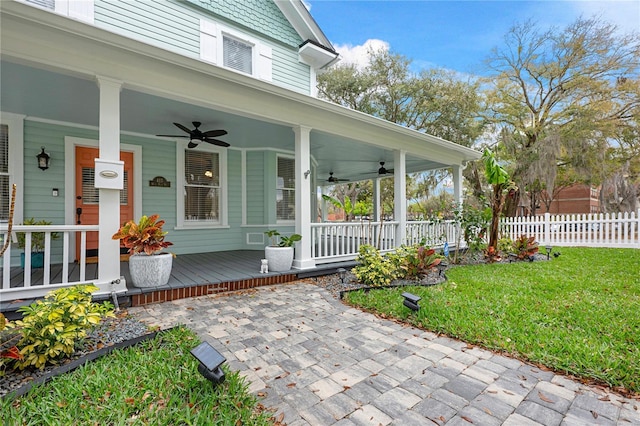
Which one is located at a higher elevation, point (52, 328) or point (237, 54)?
point (237, 54)

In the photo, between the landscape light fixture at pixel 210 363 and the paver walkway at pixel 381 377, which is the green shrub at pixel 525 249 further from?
the landscape light fixture at pixel 210 363

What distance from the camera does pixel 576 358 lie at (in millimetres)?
2492

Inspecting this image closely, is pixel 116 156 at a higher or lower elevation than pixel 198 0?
lower

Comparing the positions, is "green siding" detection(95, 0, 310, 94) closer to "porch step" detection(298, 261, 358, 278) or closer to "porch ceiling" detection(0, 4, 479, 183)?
"porch ceiling" detection(0, 4, 479, 183)

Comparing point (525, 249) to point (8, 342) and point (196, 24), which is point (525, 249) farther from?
point (196, 24)

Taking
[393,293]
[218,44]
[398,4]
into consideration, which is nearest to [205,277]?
[393,293]

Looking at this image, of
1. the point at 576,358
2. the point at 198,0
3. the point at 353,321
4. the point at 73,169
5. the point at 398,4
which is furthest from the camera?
the point at 398,4

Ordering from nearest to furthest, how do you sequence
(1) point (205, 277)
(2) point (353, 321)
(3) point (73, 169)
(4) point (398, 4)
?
(2) point (353, 321)
(1) point (205, 277)
(3) point (73, 169)
(4) point (398, 4)

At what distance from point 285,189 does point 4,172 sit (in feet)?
17.2

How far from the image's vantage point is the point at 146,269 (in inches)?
156

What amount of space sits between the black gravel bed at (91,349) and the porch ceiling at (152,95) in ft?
9.39

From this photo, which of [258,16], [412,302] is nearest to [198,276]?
[412,302]

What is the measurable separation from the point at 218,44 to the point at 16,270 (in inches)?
231

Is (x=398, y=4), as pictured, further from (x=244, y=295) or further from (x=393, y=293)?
(x=244, y=295)
